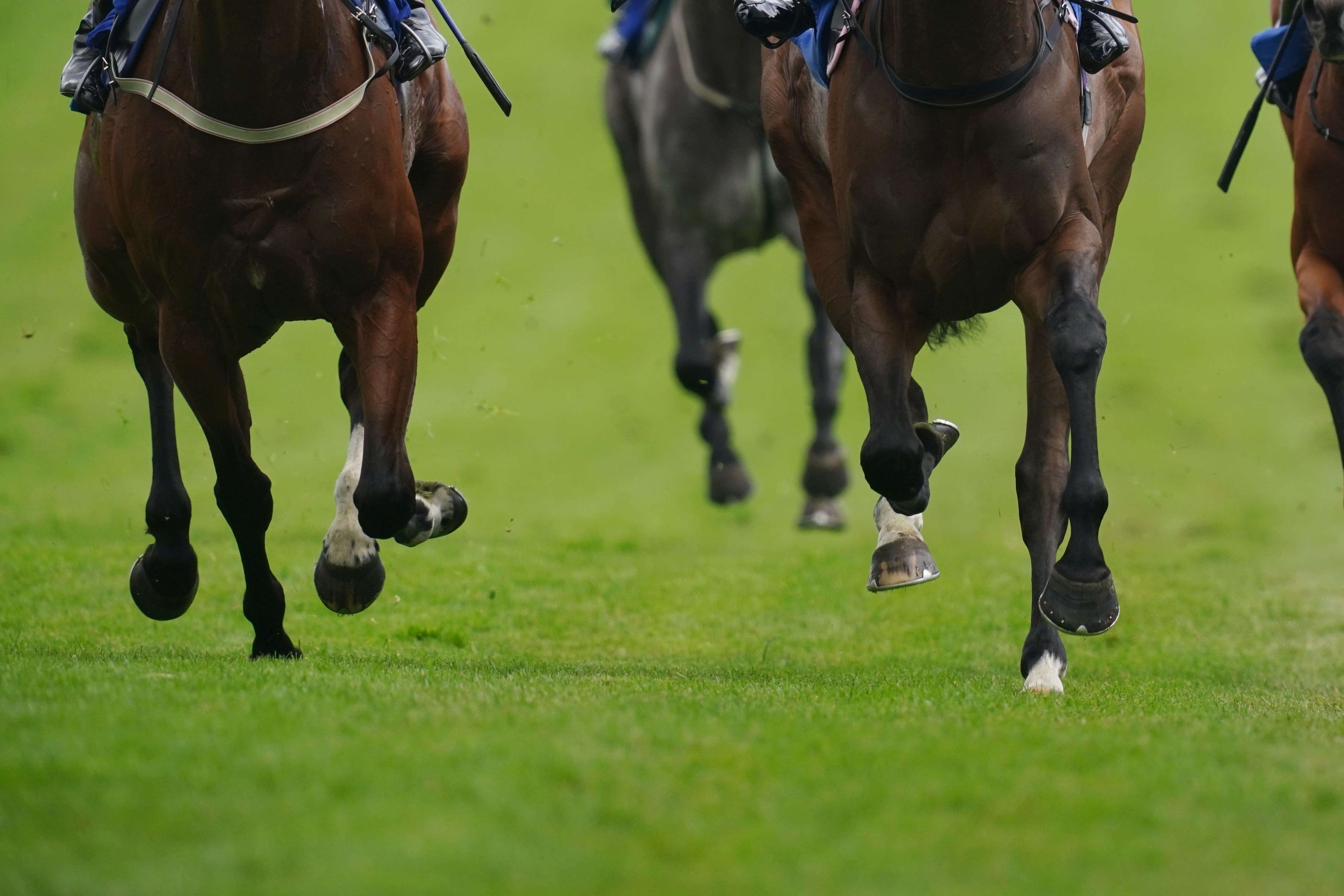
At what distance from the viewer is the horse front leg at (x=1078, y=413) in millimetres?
5309

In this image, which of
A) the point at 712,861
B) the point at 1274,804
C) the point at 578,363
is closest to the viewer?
the point at 712,861

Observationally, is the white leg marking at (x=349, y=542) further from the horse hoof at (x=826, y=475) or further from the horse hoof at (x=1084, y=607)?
the horse hoof at (x=826, y=475)

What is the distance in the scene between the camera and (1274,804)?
12.6 ft

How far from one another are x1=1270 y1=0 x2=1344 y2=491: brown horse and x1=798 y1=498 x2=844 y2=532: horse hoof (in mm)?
5556

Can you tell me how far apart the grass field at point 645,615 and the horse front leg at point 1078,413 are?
1.06ft

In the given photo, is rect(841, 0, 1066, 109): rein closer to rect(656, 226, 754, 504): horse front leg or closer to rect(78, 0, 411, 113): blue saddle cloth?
rect(78, 0, 411, 113): blue saddle cloth

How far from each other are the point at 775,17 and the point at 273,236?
1861 mm

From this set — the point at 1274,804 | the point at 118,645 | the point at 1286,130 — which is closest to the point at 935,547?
the point at 1286,130

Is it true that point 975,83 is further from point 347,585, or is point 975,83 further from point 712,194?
point 712,194

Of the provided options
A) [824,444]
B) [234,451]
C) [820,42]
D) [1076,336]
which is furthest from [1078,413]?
[824,444]

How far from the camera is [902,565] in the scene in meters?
6.18

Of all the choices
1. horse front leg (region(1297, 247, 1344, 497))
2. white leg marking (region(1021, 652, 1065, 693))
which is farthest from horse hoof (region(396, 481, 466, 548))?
horse front leg (region(1297, 247, 1344, 497))

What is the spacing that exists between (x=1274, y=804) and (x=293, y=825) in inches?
81.0

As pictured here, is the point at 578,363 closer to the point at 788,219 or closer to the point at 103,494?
the point at 103,494
